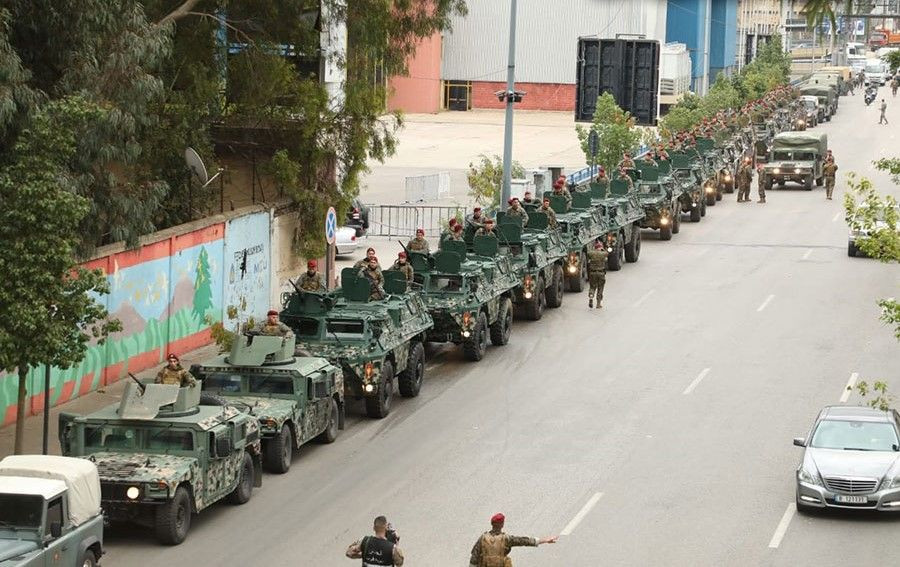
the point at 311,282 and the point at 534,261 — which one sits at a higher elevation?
the point at 311,282

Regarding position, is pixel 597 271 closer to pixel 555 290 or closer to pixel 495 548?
pixel 555 290

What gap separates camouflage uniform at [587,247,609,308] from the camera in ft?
121

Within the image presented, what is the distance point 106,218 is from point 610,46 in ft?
109

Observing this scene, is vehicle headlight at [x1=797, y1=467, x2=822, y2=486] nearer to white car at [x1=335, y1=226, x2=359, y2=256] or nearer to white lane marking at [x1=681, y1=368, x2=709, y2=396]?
white lane marking at [x1=681, y1=368, x2=709, y2=396]

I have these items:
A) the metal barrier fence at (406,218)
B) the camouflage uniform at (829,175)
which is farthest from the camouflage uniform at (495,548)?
the camouflage uniform at (829,175)

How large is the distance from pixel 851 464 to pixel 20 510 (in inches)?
394

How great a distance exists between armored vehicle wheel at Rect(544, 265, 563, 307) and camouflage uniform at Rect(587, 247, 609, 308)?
2.08ft

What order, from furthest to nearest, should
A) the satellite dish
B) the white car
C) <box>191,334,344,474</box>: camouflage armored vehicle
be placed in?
the white car → the satellite dish → <box>191,334,344,474</box>: camouflage armored vehicle

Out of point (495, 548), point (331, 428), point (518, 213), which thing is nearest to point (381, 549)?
point (495, 548)

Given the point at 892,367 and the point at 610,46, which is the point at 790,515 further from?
the point at 610,46

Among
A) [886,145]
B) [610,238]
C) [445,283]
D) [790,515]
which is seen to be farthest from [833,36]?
[886,145]

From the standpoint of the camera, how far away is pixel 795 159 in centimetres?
6141

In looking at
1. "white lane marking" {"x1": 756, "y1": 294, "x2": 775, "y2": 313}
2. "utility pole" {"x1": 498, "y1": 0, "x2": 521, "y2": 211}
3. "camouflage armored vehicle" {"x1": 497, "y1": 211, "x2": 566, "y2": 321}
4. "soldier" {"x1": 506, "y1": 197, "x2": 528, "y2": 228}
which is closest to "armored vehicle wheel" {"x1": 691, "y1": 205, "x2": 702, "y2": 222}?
"utility pole" {"x1": 498, "y1": 0, "x2": 521, "y2": 211}

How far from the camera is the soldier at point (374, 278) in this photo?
1134 inches
